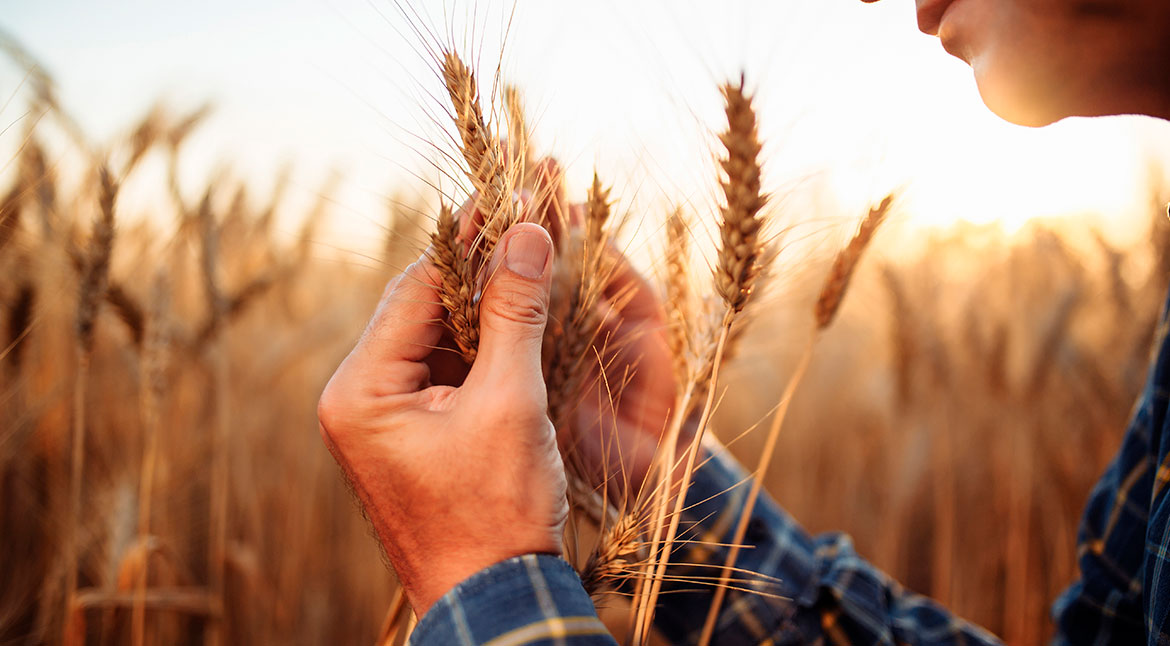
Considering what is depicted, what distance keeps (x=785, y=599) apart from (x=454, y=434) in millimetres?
754

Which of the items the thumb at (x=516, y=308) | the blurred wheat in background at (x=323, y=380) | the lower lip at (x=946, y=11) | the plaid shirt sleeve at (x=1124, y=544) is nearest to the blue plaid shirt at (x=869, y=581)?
the plaid shirt sleeve at (x=1124, y=544)

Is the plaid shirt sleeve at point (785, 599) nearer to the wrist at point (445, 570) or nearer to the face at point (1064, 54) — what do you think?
the wrist at point (445, 570)

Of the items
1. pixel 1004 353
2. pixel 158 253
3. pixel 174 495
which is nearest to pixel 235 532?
pixel 174 495

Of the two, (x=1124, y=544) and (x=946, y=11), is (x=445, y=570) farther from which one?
(x=1124, y=544)

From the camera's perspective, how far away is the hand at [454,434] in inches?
25.5

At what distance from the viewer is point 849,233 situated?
40.0 inches

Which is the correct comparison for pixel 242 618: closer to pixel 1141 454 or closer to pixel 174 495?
pixel 174 495

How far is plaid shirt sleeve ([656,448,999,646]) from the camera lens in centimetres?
114

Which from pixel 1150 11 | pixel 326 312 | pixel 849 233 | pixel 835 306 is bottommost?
pixel 326 312

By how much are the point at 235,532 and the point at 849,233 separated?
223 cm

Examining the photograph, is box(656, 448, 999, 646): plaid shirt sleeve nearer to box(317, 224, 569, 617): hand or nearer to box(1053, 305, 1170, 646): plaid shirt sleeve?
box(1053, 305, 1170, 646): plaid shirt sleeve

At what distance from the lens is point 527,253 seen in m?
0.70

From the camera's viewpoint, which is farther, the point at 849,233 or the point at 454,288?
the point at 849,233

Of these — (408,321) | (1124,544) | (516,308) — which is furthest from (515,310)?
(1124,544)
